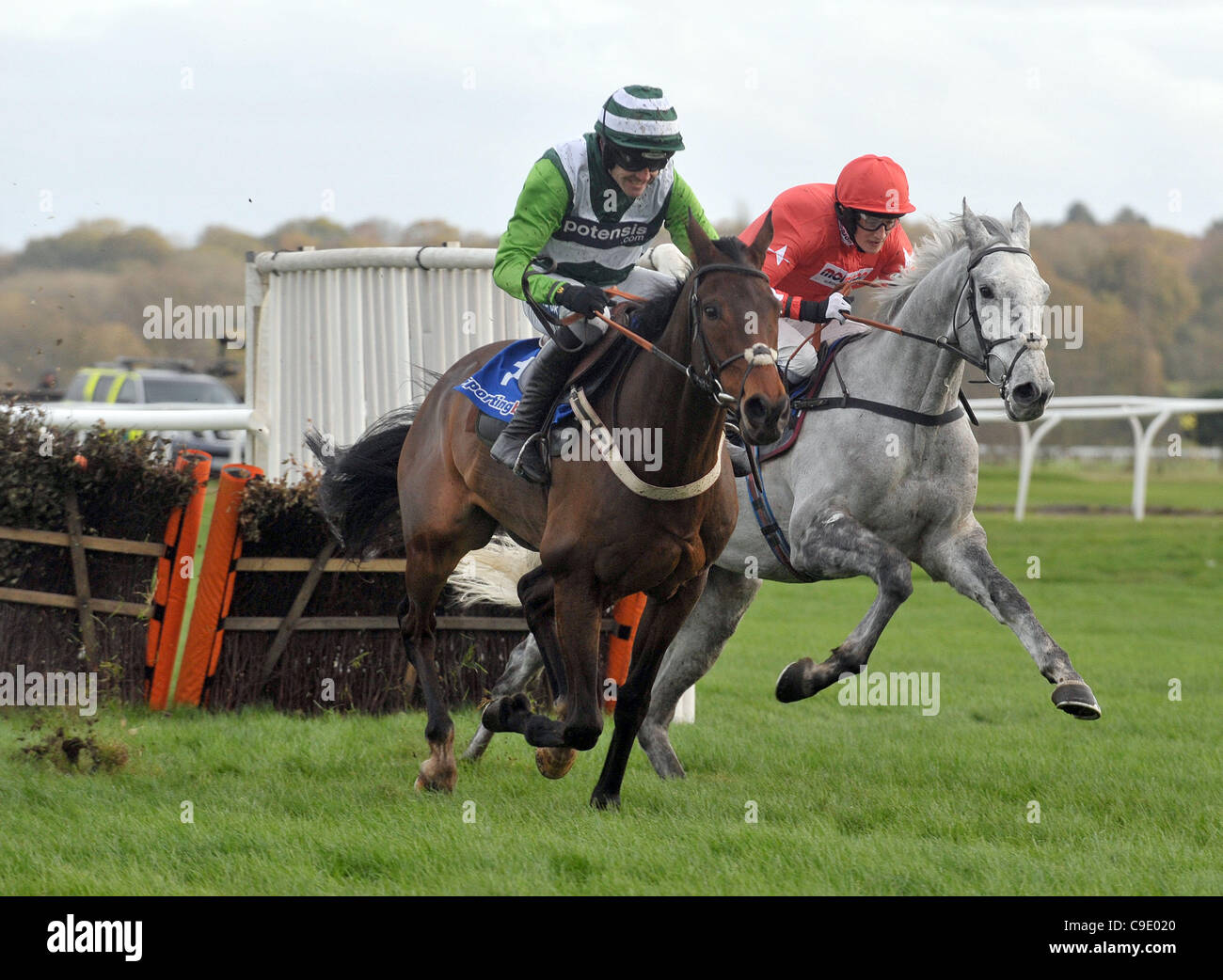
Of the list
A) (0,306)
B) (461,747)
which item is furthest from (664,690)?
(0,306)

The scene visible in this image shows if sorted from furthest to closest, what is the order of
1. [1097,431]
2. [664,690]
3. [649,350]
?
[1097,431] → [664,690] → [649,350]

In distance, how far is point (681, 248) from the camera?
5605 millimetres

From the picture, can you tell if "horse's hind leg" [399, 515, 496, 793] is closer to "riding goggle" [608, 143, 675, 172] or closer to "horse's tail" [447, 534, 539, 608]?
"horse's tail" [447, 534, 539, 608]

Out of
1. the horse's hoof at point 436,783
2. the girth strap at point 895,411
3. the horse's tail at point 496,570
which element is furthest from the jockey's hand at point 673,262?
the horse's hoof at point 436,783

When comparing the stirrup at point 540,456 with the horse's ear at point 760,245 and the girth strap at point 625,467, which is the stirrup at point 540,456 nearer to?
the girth strap at point 625,467

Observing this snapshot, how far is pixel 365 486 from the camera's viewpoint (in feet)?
22.5

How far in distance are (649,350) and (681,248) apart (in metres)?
0.78

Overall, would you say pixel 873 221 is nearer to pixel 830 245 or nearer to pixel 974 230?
pixel 830 245

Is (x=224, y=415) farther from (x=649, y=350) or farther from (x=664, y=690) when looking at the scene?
(x=649, y=350)

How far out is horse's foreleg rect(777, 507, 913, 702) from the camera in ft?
18.1

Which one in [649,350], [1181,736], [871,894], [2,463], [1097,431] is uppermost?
[649,350]

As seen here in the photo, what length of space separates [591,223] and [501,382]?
29.1 inches

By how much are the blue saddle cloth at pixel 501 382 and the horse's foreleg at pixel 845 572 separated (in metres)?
1.34

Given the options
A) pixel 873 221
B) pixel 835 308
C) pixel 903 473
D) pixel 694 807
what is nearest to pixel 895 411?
pixel 903 473
